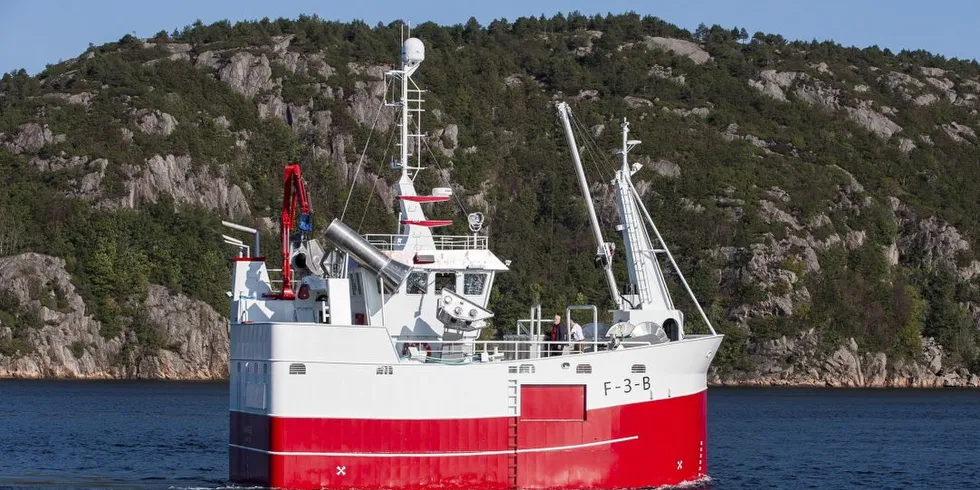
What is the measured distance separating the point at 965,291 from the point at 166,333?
6524cm

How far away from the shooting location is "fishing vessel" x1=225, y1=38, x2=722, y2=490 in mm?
33031

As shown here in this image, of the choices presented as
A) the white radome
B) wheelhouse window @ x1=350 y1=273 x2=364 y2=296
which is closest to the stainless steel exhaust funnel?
wheelhouse window @ x1=350 y1=273 x2=364 y2=296

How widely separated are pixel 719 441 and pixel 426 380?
24.2 m

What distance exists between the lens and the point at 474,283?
3641cm

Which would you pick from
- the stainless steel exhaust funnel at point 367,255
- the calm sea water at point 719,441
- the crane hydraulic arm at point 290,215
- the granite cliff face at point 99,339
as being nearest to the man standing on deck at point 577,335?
the stainless steel exhaust funnel at point 367,255

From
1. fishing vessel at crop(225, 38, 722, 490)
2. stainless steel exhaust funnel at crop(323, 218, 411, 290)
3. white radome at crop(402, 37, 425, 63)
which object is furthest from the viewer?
white radome at crop(402, 37, 425, 63)

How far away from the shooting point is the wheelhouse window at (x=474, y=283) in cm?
3634

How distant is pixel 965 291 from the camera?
412ft

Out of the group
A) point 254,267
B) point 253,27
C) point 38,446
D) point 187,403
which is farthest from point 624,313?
point 253,27

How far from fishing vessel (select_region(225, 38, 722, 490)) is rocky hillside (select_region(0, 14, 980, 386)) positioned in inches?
2672

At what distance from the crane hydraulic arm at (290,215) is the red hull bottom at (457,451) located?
128 inches

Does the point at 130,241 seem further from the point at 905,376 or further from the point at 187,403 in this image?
the point at 905,376

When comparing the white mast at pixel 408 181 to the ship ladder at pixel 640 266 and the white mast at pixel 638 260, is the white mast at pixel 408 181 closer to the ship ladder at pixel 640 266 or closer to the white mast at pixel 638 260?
the white mast at pixel 638 260

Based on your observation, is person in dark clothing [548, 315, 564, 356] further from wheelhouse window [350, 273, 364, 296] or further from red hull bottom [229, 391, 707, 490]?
wheelhouse window [350, 273, 364, 296]
